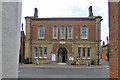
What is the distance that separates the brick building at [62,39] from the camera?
2697 centimetres

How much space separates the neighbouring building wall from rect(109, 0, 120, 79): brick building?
2.01 metres

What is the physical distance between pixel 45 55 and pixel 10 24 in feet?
81.8

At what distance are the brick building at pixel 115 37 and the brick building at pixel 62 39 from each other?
924 inches

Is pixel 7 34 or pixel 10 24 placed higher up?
pixel 10 24

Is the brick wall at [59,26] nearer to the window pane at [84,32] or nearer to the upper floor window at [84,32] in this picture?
the upper floor window at [84,32]

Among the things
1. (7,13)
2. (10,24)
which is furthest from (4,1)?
(10,24)

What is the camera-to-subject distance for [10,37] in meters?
2.69

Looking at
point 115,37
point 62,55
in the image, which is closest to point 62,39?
point 62,55

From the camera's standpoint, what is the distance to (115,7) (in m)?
3.15

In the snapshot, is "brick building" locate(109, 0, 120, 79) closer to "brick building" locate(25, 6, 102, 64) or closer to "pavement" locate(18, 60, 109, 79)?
"pavement" locate(18, 60, 109, 79)

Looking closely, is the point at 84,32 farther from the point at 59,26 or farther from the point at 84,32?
the point at 59,26

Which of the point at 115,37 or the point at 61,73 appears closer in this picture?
the point at 115,37

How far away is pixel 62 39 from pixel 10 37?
24646 millimetres

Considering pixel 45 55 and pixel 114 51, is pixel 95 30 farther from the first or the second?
pixel 114 51
